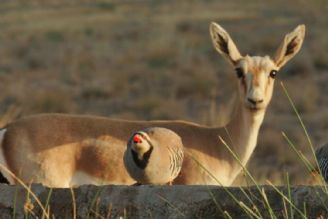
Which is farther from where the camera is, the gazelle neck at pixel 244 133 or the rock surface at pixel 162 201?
the gazelle neck at pixel 244 133

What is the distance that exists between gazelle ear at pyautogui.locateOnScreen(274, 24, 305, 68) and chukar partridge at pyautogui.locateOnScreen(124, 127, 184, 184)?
2.29 meters

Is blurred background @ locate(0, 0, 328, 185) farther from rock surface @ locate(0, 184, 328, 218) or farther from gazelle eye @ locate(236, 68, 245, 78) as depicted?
rock surface @ locate(0, 184, 328, 218)

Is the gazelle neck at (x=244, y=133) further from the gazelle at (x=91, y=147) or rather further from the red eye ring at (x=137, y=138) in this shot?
the red eye ring at (x=137, y=138)

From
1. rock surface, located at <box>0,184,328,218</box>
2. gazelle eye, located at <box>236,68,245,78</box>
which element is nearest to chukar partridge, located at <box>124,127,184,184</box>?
rock surface, located at <box>0,184,328,218</box>

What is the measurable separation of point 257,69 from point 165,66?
19207 mm

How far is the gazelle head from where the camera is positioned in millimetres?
7945

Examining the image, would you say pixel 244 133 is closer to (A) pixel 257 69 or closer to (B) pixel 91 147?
(A) pixel 257 69

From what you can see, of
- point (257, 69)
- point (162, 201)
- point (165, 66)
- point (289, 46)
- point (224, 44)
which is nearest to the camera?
point (162, 201)

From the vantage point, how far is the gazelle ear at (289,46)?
832cm

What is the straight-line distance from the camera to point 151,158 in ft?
19.9

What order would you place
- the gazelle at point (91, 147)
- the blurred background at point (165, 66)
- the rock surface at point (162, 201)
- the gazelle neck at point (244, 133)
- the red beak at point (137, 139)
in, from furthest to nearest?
the blurred background at point (165, 66) < the gazelle neck at point (244, 133) < the gazelle at point (91, 147) < the red beak at point (137, 139) < the rock surface at point (162, 201)

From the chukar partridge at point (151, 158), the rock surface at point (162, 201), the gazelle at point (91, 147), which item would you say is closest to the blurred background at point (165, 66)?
the gazelle at point (91, 147)

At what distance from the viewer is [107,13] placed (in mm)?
45969

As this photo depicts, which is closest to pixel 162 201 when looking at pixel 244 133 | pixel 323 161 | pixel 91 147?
pixel 323 161
